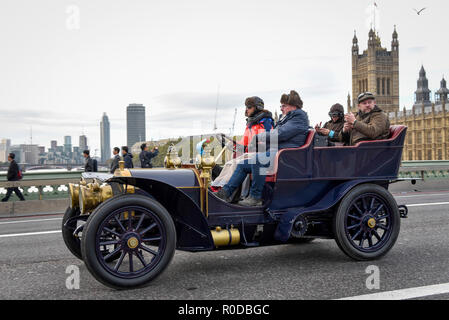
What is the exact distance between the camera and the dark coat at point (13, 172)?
1330 centimetres

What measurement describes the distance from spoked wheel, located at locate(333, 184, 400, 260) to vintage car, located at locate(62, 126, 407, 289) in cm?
1

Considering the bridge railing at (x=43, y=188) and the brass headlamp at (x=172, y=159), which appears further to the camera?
the bridge railing at (x=43, y=188)

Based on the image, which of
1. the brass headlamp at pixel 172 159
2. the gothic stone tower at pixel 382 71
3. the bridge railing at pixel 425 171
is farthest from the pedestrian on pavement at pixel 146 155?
the gothic stone tower at pixel 382 71

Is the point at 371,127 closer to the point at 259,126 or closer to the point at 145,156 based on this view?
the point at 259,126

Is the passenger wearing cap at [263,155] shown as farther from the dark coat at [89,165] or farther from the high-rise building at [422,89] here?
the high-rise building at [422,89]

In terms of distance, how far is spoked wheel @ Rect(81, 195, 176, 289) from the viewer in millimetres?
3723

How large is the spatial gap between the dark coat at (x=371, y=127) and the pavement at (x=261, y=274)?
1354mm

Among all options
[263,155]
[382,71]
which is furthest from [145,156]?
[382,71]

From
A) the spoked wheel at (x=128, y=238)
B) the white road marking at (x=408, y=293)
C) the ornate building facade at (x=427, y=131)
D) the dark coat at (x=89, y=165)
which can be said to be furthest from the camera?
the ornate building facade at (x=427, y=131)

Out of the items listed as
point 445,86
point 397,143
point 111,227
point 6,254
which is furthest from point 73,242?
point 445,86

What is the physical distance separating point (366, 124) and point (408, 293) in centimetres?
201

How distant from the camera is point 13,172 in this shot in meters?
13.4

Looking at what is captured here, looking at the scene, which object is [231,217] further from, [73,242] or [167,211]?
[73,242]

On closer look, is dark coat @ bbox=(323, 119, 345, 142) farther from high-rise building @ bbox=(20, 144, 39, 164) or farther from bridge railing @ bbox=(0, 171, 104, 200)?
high-rise building @ bbox=(20, 144, 39, 164)
